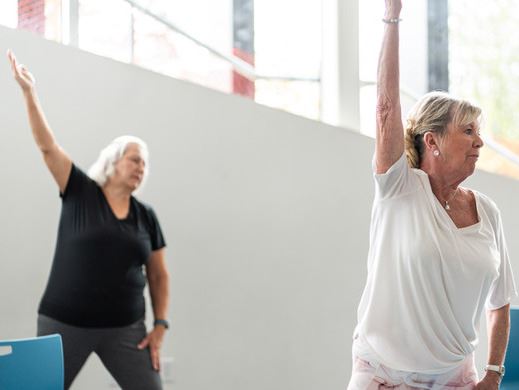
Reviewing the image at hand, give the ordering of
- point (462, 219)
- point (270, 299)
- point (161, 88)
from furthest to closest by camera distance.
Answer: point (270, 299) → point (161, 88) → point (462, 219)

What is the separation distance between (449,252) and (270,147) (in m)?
2.10

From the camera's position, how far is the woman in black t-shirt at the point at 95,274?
2908 mm

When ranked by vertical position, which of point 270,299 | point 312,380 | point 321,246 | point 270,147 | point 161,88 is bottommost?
point 312,380

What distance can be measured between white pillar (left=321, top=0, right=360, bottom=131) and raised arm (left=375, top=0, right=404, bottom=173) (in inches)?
91.3

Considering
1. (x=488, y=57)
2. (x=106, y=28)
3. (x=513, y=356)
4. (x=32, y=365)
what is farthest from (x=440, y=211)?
(x=488, y=57)

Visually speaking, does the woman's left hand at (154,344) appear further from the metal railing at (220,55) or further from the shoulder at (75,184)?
the metal railing at (220,55)

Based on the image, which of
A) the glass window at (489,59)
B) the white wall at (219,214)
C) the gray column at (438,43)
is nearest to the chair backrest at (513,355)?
the white wall at (219,214)

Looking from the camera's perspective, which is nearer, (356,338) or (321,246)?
(356,338)

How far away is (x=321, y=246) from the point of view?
396 centimetres

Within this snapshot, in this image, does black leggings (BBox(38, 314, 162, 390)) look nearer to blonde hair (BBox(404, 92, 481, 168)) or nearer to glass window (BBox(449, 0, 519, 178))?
blonde hair (BBox(404, 92, 481, 168))

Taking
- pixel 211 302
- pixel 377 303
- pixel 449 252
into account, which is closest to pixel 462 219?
pixel 449 252

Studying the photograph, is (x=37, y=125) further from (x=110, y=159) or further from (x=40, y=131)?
(x=110, y=159)

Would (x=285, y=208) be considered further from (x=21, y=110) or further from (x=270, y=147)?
(x=21, y=110)

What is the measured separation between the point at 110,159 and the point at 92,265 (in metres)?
0.44
